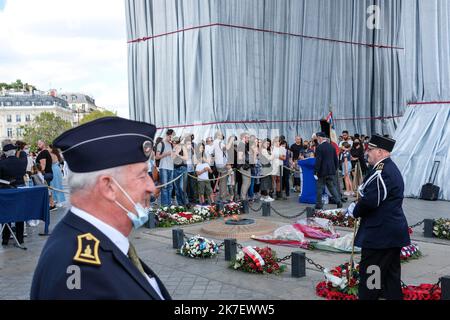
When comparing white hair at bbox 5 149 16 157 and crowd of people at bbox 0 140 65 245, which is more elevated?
white hair at bbox 5 149 16 157

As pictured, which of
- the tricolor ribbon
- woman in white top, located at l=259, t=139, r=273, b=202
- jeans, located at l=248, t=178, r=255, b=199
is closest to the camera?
the tricolor ribbon

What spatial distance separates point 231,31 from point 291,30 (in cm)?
358

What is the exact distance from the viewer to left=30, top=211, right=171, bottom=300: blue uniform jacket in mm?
1855

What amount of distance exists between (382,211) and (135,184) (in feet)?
12.3

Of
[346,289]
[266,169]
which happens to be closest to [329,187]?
[266,169]

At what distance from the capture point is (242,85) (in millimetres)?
19484

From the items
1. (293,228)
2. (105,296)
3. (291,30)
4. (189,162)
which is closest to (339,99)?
(291,30)

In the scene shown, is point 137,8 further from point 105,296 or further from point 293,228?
point 105,296

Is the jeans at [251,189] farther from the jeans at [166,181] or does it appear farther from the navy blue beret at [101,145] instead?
the navy blue beret at [101,145]

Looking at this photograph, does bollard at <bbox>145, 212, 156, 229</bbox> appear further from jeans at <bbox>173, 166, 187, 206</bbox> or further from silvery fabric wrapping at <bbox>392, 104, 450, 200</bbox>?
silvery fabric wrapping at <bbox>392, 104, 450, 200</bbox>

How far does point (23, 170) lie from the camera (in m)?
10.2

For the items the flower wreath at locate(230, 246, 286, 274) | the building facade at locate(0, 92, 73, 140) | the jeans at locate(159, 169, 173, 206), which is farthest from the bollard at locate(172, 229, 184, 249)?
the building facade at locate(0, 92, 73, 140)

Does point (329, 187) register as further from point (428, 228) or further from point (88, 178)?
point (88, 178)

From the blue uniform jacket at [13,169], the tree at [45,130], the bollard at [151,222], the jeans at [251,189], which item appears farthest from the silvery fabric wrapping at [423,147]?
the tree at [45,130]
